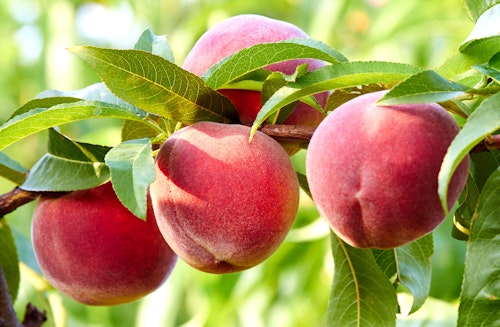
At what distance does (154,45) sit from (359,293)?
1.22 ft

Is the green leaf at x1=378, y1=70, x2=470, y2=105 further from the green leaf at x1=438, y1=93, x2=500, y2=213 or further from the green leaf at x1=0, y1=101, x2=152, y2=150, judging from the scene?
the green leaf at x1=0, y1=101, x2=152, y2=150

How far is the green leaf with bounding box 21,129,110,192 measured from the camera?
31.6 inches

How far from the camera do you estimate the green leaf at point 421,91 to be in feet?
1.93

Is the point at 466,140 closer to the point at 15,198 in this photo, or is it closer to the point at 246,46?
the point at 246,46

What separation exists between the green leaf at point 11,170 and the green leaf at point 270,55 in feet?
1.17

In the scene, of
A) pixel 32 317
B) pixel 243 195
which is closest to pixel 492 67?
pixel 243 195

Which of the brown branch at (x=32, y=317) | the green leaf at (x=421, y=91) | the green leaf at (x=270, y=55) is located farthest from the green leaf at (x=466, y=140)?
the brown branch at (x=32, y=317)

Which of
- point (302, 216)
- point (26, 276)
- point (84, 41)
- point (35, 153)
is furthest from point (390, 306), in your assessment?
point (84, 41)

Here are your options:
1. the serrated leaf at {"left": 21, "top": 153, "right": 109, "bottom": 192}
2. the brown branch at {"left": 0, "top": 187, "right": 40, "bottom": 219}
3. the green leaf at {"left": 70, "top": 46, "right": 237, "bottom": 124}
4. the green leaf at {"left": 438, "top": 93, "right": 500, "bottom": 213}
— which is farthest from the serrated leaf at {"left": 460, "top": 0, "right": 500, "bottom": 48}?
the brown branch at {"left": 0, "top": 187, "right": 40, "bottom": 219}

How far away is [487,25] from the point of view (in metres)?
0.67

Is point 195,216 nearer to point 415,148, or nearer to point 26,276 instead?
point 415,148

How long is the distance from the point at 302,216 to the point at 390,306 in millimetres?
971

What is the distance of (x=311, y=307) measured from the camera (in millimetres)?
1858

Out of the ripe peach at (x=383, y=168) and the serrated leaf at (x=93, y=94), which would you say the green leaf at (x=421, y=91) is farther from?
the serrated leaf at (x=93, y=94)
